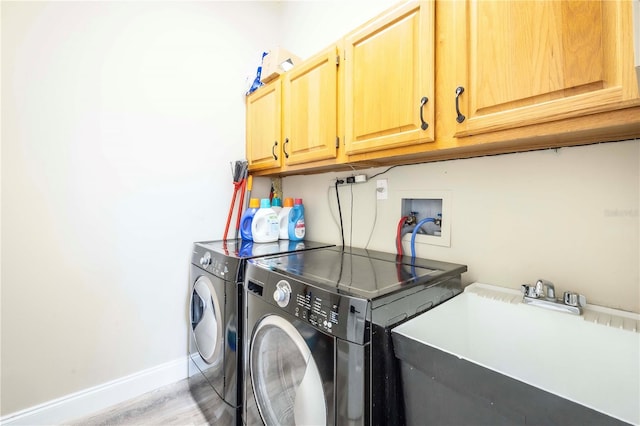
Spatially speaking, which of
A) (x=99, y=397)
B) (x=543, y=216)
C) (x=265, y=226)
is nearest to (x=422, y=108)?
(x=543, y=216)

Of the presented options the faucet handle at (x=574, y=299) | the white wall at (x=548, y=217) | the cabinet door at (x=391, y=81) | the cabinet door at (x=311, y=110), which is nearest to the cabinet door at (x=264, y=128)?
Result: the cabinet door at (x=311, y=110)

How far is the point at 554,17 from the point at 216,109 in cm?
195

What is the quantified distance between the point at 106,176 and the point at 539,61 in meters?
2.11

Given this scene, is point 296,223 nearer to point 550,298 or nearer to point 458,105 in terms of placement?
point 458,105

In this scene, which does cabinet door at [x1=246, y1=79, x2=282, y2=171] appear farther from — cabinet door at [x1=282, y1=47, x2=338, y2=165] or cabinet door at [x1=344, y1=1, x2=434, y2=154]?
cabinet door at [x1=344, y1=1, x2=434, y2=154]

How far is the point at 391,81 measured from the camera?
3.87ft

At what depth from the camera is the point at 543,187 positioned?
1082 mm

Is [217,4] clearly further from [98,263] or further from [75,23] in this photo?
[98,263]

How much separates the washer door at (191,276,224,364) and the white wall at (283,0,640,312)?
3.30 feet

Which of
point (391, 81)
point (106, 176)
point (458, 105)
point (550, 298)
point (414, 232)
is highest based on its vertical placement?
point (391, 81)

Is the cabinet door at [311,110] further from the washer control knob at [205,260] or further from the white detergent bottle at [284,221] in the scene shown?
the washer control knob at [205,260]

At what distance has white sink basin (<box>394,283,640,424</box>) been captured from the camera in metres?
0.64

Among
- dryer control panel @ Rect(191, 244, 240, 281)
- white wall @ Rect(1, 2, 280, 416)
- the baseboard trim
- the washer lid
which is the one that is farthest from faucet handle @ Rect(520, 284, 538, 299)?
the baseboard trim


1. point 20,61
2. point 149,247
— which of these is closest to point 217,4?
point 20,61
